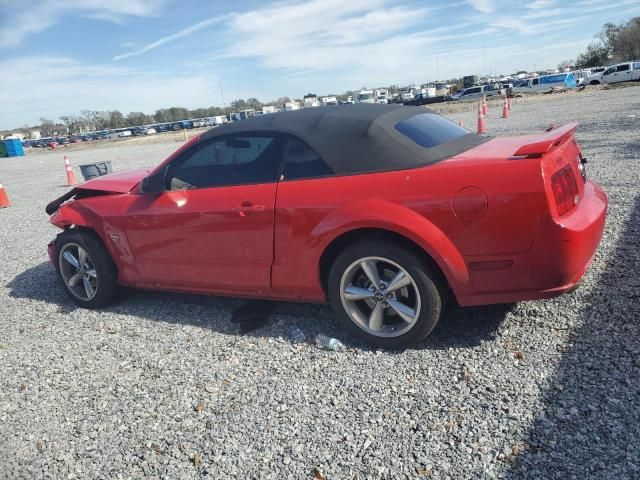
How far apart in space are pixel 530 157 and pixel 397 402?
5.28ft

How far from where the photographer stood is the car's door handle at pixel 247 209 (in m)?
3.62

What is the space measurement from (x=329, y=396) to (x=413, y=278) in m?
0.89

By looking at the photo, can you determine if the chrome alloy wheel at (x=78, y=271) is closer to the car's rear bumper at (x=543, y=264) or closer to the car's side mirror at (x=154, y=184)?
the car's side mirror at (x=154, y=184)

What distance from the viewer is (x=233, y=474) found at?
2482 millimetres

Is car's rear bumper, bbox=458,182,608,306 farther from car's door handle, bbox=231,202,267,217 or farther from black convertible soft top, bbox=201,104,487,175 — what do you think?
car's door handle, bbox=231,202,267,217

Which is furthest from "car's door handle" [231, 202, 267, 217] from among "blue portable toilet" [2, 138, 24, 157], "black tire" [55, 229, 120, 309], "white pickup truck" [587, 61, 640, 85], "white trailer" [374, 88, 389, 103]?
"blue portable toilet" [2, 138, 24, 157]

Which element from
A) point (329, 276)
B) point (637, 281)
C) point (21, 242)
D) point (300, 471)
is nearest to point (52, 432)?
point (300, 471)

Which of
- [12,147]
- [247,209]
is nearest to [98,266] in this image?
[247,209]

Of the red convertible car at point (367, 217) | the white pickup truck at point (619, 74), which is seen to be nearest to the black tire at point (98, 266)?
the red convertible car at point (367, 217)

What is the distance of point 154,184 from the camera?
4.25m

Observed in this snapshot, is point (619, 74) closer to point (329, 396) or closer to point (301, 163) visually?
point (301, 163)

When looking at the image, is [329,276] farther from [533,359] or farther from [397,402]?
[533,359]

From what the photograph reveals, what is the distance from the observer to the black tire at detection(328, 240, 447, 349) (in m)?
3.16

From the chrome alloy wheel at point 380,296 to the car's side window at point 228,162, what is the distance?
947mm
